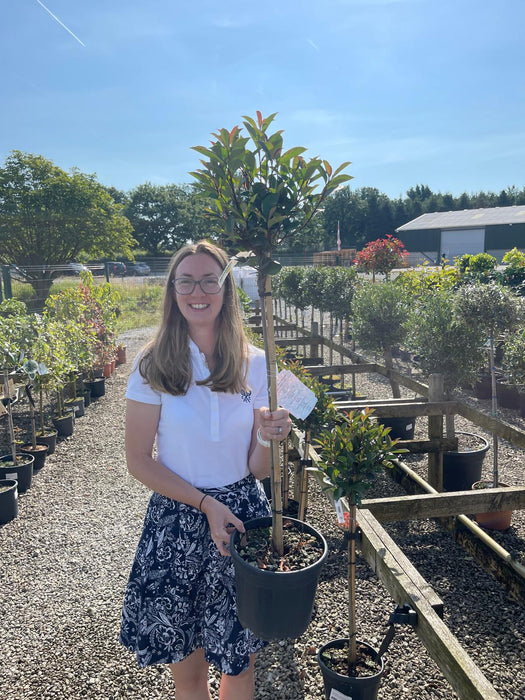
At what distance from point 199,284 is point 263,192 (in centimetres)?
49

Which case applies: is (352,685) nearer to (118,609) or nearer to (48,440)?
(118,609)

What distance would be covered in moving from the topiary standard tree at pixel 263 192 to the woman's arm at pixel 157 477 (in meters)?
0.26

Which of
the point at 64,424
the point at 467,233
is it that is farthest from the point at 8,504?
the point at 467,233

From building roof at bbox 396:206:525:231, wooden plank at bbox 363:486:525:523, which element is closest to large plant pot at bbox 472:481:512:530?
wooden plank at bbox 363:486:525:523

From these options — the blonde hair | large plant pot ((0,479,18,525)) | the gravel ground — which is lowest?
the gravel ground

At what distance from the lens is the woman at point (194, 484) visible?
5.57 ft

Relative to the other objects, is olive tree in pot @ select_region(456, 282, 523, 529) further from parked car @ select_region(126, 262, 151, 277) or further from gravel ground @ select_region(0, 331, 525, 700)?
parked car @ select_region(126, 262, 151, 277)

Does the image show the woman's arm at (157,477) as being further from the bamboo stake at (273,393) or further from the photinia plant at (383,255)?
the photinia plant at (383,255)

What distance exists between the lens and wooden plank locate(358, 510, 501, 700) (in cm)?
148

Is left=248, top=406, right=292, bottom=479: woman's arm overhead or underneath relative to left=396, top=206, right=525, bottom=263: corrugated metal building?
underneath

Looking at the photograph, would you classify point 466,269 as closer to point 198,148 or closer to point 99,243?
point 198,148

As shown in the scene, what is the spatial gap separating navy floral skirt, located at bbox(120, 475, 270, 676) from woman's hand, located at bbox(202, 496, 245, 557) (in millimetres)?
84

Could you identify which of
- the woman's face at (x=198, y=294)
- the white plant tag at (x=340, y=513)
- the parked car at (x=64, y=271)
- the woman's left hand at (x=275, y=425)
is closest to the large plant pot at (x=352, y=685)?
the white plant tag at (x=340, y=513)

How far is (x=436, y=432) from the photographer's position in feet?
14.0
